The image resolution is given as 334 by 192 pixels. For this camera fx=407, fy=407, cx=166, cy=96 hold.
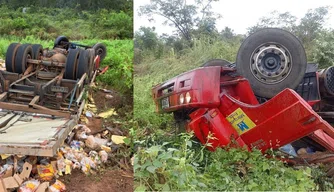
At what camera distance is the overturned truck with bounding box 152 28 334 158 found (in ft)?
7.02

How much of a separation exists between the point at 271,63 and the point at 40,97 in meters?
3.39

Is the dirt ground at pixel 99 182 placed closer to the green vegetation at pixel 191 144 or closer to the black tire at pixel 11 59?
the green vegetation at pixel 191 144

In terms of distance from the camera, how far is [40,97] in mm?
4875

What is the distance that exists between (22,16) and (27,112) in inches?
172

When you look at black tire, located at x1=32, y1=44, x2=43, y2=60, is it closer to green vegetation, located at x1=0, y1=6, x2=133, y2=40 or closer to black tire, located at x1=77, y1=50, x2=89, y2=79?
black tire, located at x1=77, y1=50, x2=89, y2=79

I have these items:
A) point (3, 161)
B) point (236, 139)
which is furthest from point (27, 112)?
point (236, 139)

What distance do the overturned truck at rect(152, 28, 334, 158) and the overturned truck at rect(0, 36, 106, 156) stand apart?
1223 millimetres

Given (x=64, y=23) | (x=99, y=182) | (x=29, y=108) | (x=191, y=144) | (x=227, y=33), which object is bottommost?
(x=99, y=182)

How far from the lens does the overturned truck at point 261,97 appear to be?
7.02ft

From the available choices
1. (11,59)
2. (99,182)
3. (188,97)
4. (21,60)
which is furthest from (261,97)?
(11,59)

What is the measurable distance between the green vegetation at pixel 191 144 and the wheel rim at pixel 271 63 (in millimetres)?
338

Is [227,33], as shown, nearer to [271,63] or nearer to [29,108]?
[271,63]

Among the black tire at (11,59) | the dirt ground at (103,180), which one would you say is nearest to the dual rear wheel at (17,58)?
the black tire at (11,59)

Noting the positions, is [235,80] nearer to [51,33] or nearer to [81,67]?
[81,67]
